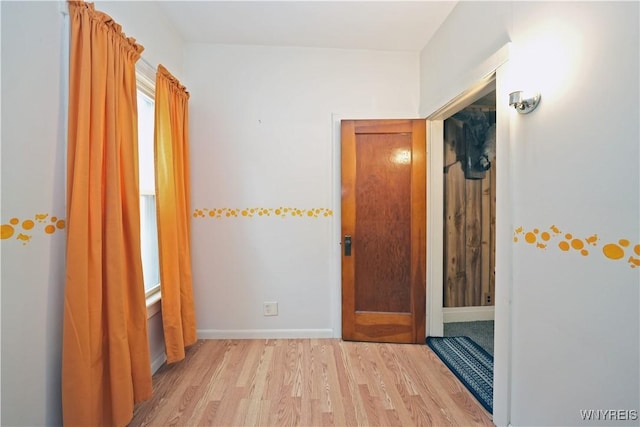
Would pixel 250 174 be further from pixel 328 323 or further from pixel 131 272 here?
pixel 328 323

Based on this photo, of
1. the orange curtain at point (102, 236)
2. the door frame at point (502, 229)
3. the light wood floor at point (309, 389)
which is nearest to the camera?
the orange curtain at point (102, 236)

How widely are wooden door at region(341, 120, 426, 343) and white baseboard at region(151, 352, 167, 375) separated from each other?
4.71ft

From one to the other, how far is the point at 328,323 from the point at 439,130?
199 centimetres

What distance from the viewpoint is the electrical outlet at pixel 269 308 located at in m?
2.40

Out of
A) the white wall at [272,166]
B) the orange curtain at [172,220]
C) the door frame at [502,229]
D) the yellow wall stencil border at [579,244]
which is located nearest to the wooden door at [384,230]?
the white wall at [272,166]

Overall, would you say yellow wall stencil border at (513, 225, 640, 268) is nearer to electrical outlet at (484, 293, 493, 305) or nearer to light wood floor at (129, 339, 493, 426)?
light wood floor at (129, 339, 493, 426)

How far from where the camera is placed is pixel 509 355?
1363 millimetres

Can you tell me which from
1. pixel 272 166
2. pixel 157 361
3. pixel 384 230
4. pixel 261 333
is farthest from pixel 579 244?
pixel 157 361

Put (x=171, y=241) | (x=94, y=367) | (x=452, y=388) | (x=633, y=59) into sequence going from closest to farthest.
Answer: (x=633, y=59) → (x=94, y=367) → (x=452, y=388) → (x=171, y=241)

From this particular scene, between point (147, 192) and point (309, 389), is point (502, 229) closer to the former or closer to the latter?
point (309, 389)

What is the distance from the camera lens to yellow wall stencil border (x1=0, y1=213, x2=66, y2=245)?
1001 millimetres

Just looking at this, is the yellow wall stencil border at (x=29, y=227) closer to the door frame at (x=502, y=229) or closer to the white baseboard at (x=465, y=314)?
the door frame at (x=502, y=229)

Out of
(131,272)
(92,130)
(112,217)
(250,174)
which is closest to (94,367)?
(131,272)

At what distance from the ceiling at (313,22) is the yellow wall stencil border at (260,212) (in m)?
1.44
